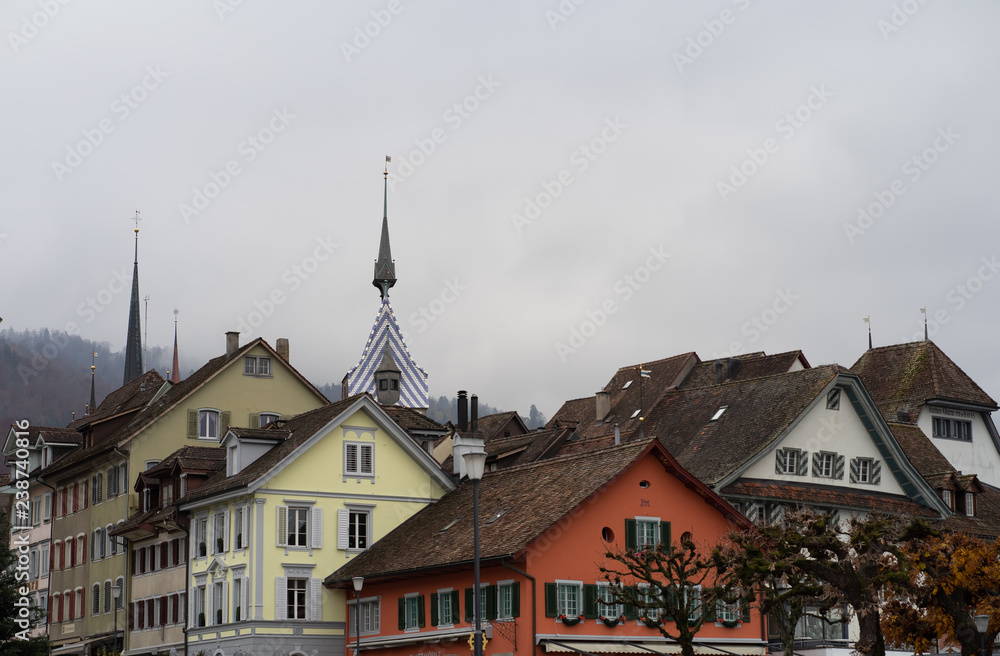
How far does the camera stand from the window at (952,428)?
77.5m

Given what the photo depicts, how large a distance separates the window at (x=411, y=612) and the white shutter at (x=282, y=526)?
6.12 meters

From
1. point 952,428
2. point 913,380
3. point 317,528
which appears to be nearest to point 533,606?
point 317,528

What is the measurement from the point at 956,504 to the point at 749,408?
11.5m

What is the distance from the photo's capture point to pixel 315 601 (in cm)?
5738

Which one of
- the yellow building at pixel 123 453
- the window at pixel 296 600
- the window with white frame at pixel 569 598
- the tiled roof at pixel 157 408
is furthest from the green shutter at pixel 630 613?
the tiled roof at pixel 157 408

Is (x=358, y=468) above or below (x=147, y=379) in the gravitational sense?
below

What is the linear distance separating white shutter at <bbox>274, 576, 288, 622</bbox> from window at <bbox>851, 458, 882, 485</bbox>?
75.2 feet

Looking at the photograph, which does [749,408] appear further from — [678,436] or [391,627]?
[391,627]

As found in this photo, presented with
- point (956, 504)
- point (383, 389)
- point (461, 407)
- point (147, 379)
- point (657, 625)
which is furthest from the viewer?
point (383, 389)

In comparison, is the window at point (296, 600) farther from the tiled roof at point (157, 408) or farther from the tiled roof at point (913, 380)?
the tiled roof at point (913, 380)

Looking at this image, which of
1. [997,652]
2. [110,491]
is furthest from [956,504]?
[110,491]

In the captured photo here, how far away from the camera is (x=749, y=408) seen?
63031mm

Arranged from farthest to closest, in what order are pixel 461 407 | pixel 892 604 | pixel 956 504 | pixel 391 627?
pixel 956 504
pixel 461 407
pixel 391 627
pixel 892 604

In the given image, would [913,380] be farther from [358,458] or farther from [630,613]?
[630,613]
